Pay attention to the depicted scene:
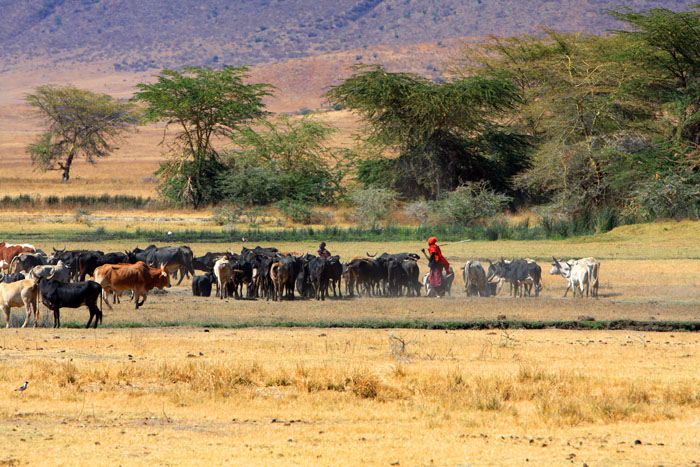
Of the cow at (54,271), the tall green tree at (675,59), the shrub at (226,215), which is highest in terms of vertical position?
the tall green tree at (675,59)

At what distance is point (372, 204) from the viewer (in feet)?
137

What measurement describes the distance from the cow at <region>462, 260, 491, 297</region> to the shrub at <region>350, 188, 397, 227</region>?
18765 mm

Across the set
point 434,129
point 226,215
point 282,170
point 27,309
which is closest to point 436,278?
point 27,309

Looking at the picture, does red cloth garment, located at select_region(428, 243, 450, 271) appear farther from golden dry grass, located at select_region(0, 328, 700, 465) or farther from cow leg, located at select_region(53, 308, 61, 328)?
cow leg, located at select_region(53, 308, 61, 328)

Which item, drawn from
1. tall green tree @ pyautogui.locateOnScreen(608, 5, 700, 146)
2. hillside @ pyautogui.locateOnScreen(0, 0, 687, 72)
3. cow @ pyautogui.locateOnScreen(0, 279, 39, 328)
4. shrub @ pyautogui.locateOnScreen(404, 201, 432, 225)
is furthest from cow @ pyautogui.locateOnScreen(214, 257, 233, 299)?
hillside @ pyautogui.locateOnScreen(0, 0, 687, 72)

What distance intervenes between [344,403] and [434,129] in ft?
116

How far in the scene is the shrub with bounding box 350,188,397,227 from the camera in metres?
41.3

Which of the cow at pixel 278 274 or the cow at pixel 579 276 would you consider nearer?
the cow at pixel 278 274

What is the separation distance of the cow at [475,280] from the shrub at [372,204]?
1876cm

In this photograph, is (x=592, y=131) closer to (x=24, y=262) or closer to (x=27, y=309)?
(x=24, y=262)

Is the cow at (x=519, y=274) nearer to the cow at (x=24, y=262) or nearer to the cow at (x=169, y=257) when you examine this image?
the cow at (x=169, y=257)

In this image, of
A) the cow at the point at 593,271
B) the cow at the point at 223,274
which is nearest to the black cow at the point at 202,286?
the cow at the point at 223,274

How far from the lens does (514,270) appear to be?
21.5 meters

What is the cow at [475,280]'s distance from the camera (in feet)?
70.9
